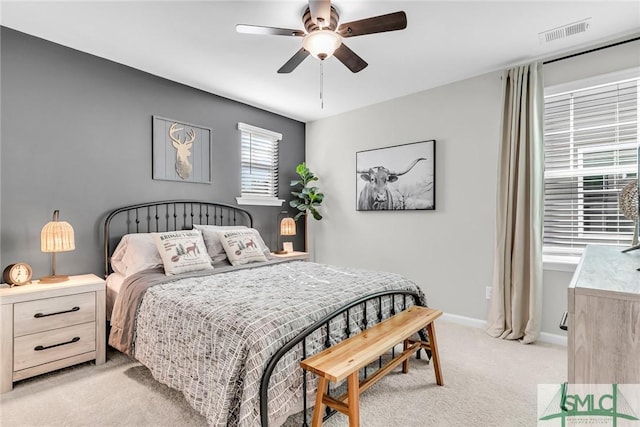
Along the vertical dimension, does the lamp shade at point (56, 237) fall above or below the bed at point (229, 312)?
above

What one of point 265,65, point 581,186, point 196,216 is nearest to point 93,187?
point 196,216

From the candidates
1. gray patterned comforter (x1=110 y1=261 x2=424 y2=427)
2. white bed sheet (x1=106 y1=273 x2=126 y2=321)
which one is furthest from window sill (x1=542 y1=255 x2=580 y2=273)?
white bed sheet (x1=106 y1=273 x2=126 y2=321)

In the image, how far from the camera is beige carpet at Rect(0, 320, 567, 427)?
1.88m

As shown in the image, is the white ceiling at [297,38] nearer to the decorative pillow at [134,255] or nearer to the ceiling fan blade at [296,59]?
the ceiling fan blade at [296,59]

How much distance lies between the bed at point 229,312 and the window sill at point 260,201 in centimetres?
88

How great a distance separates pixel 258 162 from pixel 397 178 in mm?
1915

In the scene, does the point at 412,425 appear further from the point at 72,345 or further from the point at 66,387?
the point at 72,345

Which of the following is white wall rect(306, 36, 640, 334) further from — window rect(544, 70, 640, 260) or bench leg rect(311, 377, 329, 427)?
bench leg rect(311, 377, 329, 427)

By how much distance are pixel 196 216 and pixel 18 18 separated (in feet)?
7.15

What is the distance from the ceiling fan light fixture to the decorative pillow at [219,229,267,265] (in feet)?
6.47

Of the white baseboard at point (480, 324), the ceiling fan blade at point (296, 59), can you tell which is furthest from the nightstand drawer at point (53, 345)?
the white baseboard at point (480, 324)

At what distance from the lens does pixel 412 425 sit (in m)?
1.83

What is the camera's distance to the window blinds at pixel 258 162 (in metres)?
4.34

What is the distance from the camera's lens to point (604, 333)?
99 cm
